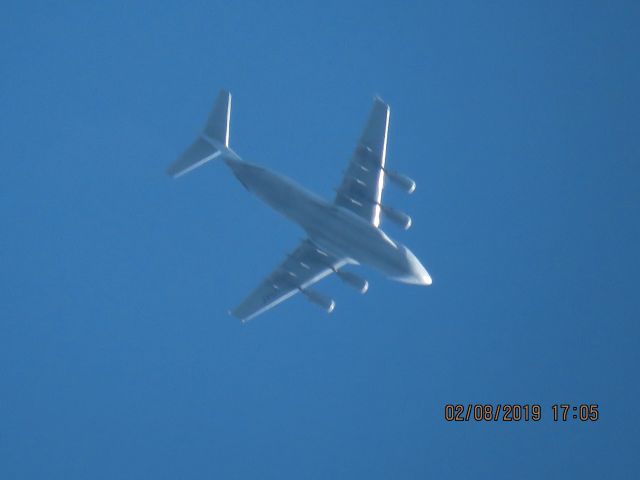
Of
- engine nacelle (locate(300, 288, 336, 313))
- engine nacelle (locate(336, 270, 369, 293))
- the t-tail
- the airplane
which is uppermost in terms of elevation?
the t-tail

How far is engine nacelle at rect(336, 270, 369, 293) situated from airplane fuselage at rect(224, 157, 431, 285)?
4.48 feet

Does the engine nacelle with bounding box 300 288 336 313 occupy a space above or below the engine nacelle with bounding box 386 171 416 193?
below

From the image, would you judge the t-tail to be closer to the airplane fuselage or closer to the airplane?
the airplane

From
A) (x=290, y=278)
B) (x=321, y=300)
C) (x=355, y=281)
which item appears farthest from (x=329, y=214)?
(x=290, y=278)

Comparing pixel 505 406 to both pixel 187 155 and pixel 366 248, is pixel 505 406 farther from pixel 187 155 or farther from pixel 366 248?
pixel 187 155

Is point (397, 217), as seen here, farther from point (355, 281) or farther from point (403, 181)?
point (355, 281)

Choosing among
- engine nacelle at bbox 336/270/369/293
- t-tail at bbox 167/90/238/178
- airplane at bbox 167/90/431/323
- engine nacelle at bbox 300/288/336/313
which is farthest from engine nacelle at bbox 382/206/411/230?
t-tail at bbox 167/90/238/178

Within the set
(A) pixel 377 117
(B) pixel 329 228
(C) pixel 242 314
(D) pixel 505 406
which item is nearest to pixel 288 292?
(C) pixel 242 314

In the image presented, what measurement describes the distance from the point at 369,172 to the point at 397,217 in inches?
126

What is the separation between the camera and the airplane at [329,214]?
40312 mm

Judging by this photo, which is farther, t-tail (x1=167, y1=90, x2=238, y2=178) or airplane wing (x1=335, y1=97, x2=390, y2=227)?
t-tail (x1=167, y1=90, x2=238, y2=178)

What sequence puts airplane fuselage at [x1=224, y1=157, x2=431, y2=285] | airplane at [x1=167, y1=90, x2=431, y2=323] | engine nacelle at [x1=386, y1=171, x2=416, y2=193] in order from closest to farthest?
airplane fuselage at [x1=224, y1=157, x2=431, y2=285] → airplane at [x1=167, y1=90, x2=431, y2=323] → engine nacelle at [x1=386, y1=171, x2=416, y2=193]

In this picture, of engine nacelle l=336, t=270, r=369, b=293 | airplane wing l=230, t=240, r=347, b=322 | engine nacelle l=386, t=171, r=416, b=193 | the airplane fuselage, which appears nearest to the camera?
the airplane fuselage

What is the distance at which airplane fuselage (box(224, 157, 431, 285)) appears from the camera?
3997cm
